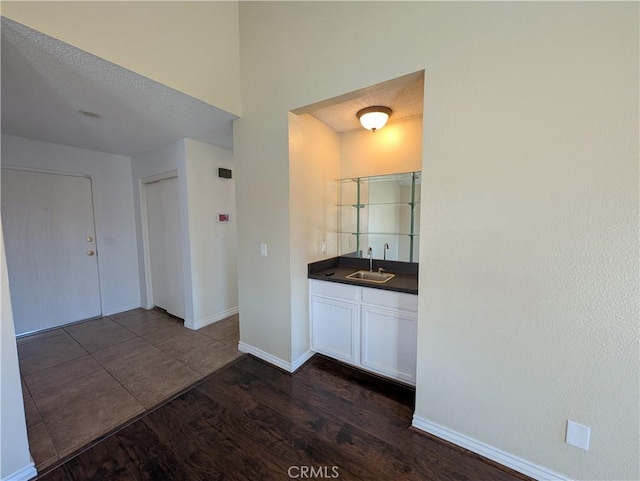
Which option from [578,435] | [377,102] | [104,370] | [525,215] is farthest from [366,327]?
[104,370]

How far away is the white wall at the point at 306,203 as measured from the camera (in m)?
2.21

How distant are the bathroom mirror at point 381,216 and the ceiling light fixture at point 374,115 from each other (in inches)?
21.6

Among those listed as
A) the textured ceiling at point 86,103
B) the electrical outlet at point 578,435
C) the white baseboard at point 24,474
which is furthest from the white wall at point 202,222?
the electrical outlet at point 578,435

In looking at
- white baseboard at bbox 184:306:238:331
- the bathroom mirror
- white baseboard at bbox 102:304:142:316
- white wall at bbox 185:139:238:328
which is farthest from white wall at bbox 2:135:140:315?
the bathroom mirror

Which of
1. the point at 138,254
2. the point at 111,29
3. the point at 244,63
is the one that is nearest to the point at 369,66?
the point at 244,63

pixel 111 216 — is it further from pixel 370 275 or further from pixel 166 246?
pixel 370 275

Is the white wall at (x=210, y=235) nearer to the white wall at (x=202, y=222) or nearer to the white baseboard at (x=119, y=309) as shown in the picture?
the white wall at (x=202, y=222)

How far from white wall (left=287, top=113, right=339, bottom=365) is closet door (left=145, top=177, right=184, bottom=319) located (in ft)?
6.30

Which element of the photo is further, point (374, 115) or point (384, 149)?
point (384, 149)

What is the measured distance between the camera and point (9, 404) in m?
1.28

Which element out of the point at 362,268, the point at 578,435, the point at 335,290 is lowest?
the point at 578,435

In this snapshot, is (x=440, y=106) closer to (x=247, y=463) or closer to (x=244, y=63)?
(x=244, y=63)

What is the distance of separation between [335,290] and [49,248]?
142 inches

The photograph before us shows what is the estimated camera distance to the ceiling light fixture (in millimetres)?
2154
